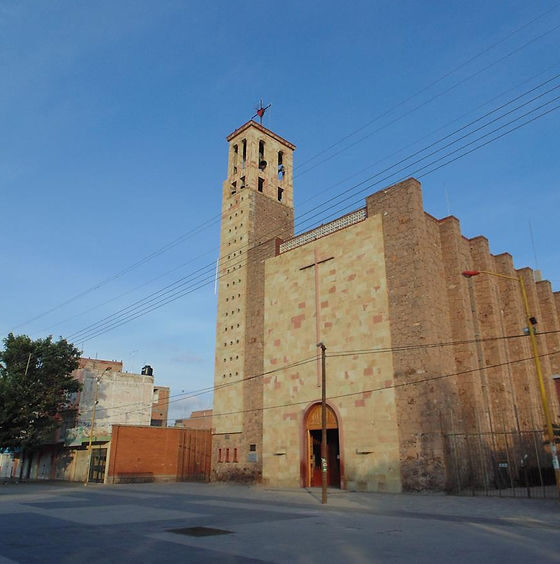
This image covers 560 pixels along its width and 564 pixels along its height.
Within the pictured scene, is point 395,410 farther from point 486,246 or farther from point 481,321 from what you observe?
point 486,246

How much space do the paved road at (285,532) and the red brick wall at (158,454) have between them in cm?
2030

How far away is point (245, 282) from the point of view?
41.0 metres

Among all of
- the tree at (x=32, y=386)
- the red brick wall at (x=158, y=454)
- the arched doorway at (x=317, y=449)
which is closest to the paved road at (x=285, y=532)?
the arched doorway at (x=317, y=449)

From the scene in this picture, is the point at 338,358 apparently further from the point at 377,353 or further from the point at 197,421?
the point at 197,421

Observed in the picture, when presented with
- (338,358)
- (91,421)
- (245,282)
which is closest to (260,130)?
(245,282)

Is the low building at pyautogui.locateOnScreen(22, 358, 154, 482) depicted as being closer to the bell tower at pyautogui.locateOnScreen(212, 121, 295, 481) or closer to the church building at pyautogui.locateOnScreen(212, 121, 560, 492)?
the bell tower at pyautogui.locateOnScreen(212, 121, 295, 481)

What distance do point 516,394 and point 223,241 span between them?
26.3 metres

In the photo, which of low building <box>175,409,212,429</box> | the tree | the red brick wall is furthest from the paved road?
low building <box>175,409,212,429</box>

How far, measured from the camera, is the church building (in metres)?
27.0

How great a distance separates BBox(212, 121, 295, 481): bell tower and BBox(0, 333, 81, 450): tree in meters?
16.2

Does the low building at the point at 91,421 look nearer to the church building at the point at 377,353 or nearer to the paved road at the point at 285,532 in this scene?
the church building at the point at 377,353

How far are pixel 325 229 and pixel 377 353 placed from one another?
10.5 meters

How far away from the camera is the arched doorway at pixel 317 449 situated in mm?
31234

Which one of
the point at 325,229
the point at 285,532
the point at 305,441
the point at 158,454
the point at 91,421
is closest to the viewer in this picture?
the point at 285,532
